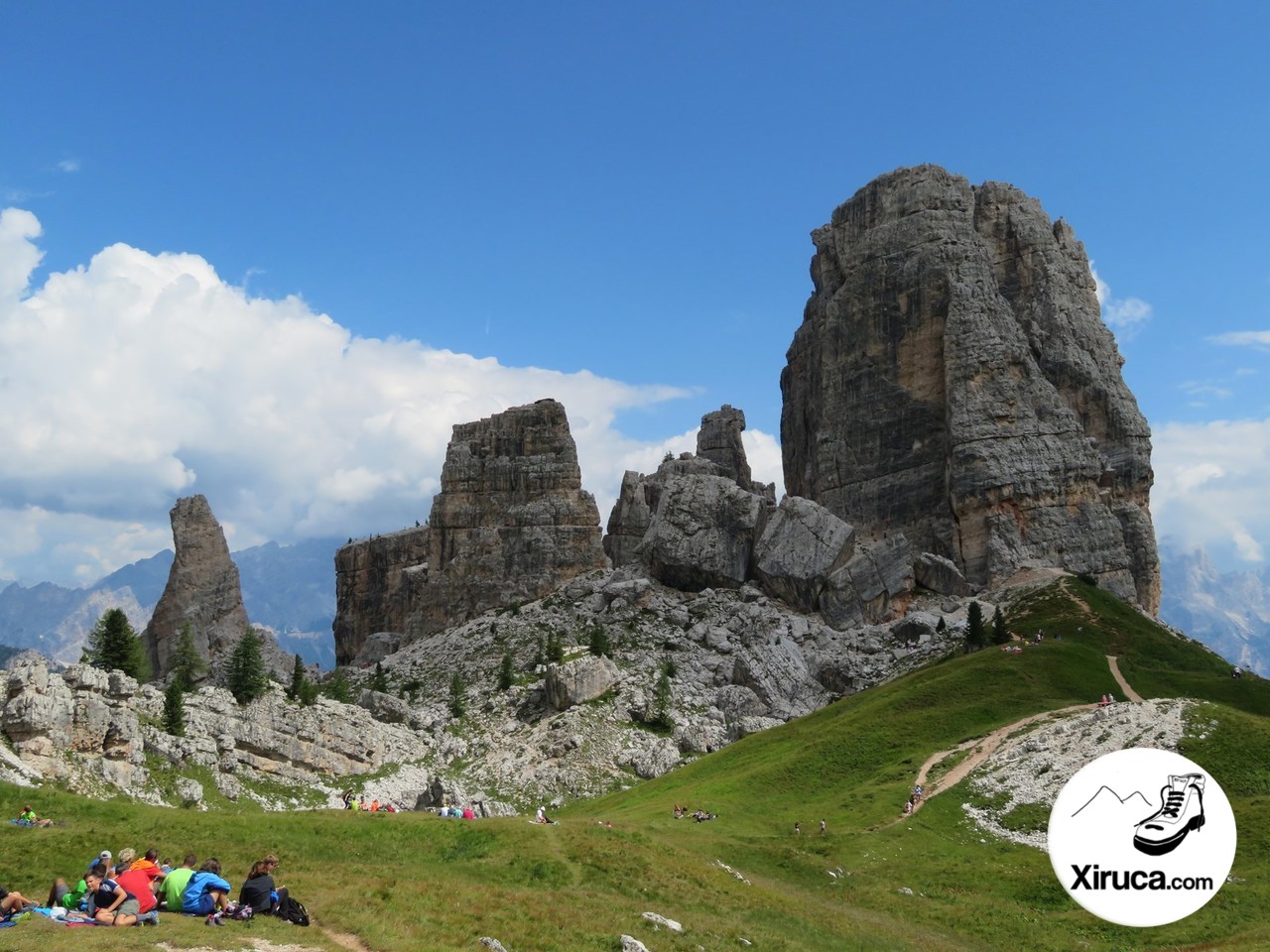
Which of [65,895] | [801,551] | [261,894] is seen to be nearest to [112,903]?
[65,895]

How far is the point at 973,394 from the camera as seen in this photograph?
443ft

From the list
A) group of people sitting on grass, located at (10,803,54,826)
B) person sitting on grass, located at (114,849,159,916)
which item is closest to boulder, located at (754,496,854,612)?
group of people sitting on grass, located at (10,803,54,826)

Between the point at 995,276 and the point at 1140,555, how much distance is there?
4583cm

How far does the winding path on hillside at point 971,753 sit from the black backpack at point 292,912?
40.4 metres

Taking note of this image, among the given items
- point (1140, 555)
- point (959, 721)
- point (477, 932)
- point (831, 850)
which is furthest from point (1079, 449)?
point (477, 932)

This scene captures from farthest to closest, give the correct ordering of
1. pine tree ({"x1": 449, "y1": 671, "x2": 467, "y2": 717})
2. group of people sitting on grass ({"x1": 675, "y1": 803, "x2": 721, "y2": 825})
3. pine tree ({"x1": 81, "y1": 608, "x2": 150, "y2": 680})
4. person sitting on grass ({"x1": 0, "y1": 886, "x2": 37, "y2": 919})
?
pine tree ({"x1": 449, "y1": 671, "x2": 467, "y2": 717})
pine tree ({"x1": 81, "y1": 608, "x2": 150, "y2": 680})
group of people sitting on grass ({"x1": 675, "y1": 803, "x2": 721, "y2": 825})
person sitting on grass ({"x1": 0, "y1": 886, "x2": 37, "y2": 919})

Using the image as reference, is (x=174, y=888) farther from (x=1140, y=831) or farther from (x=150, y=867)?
(x=1140, y=831)

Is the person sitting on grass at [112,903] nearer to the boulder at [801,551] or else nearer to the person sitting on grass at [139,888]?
the person sitting on grass at [139,888]

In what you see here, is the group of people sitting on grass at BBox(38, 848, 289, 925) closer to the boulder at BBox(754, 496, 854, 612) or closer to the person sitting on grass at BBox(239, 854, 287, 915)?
the person sitting on grass at BBox(239, 854, 287, 915)

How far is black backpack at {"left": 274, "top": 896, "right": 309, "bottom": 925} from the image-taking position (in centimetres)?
2806

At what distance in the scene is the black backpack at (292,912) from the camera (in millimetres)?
28062

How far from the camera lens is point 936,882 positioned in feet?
162

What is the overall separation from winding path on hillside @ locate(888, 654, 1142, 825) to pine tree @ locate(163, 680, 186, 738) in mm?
47890

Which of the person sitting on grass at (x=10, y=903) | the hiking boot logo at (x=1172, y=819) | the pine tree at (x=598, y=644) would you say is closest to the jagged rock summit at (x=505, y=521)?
the pine tree at (x=598, y=644)
